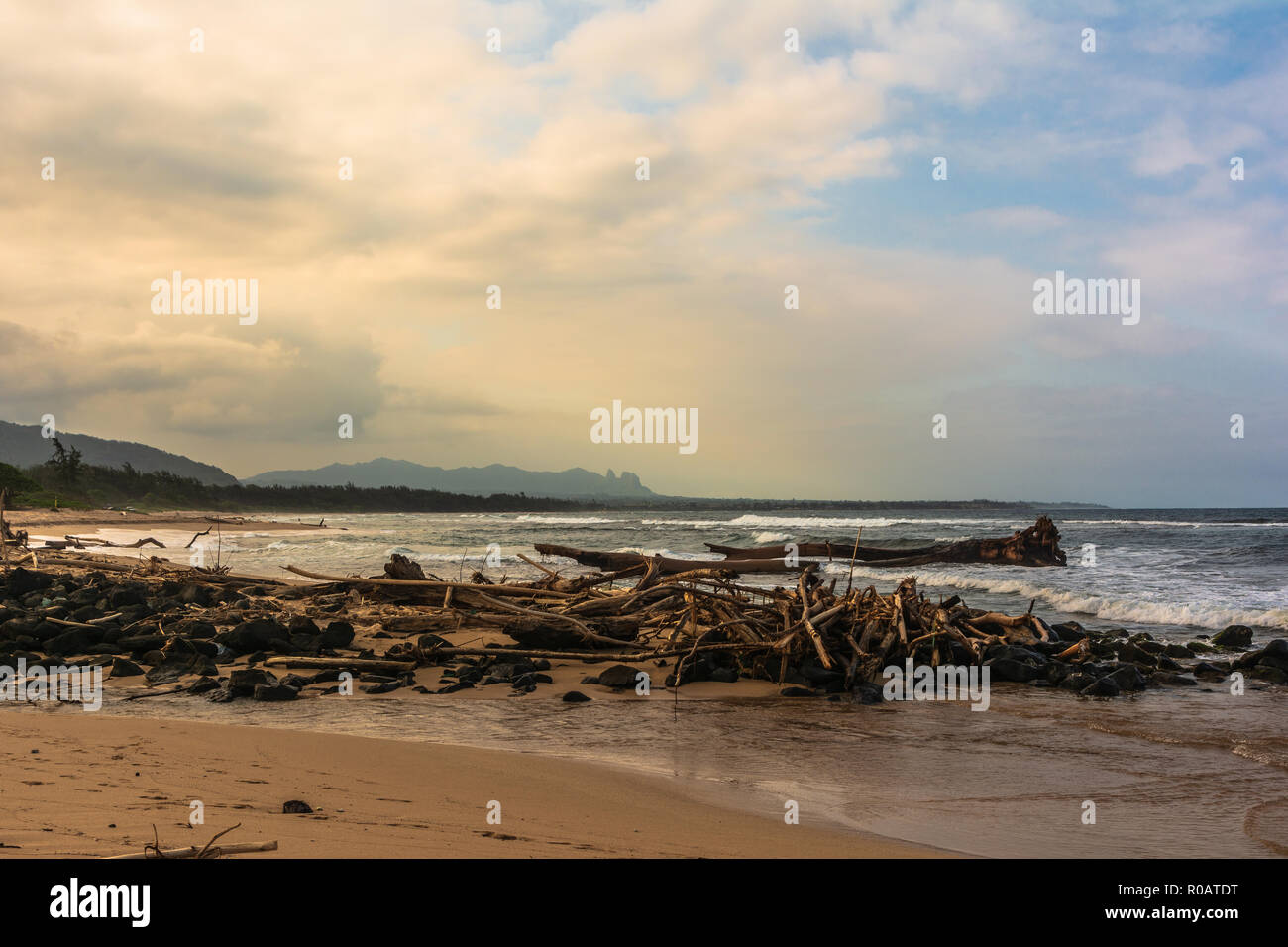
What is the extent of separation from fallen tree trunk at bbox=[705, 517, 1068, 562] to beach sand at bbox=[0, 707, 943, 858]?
59.8ft

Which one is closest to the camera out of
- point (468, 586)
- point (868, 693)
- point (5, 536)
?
point (868, 693)

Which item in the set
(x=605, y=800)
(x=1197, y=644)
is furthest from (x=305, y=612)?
(x=1197, y=644)

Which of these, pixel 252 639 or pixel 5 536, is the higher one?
pixel 5 536

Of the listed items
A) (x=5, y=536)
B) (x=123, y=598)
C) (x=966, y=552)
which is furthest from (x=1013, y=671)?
(x=5, y=536)

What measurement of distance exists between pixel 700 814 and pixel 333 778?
7.91 ft

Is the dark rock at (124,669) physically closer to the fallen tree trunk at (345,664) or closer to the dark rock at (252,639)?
the dark rock at (252,639)

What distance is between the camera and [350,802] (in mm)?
4656

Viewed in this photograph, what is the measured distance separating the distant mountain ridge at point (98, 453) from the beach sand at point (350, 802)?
160 meters

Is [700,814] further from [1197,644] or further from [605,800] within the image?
[1197,644]

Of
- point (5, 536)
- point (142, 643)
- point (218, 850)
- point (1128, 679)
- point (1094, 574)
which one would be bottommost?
point (1094, 574)

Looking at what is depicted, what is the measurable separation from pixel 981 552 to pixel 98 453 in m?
195

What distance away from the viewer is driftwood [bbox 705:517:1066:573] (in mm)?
24516

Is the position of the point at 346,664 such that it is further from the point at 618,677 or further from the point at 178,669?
the point at 618,677

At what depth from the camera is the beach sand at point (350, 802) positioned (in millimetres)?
3904
